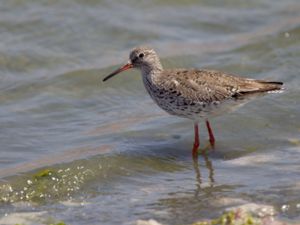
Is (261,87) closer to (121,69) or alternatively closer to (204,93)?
(204,93)

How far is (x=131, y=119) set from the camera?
10422 millimetres

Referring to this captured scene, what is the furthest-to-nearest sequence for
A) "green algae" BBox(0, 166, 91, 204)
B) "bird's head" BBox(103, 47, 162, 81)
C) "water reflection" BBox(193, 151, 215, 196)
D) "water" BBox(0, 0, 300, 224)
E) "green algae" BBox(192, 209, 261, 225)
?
1. "bird's head" BBox(103, 47, 162, 81)
2. "water reflection" BBox(193, 151, 215, 196)
3. "green algae" BBox(0, 166, 91, 204)
4. "water" BBox(0, 0, 300, 224)
5. "green algae" BBox(192, 209, 261, 225)

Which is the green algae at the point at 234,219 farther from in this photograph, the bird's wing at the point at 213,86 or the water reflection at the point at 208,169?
the bird's wing at the point at 213,86

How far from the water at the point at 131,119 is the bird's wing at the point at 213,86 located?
636 millimetres

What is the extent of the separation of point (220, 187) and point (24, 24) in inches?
247

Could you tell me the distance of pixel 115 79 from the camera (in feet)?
38.7

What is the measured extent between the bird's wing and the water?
0.64 metres

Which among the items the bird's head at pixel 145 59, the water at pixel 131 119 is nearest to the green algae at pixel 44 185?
the water at pixel 131 119

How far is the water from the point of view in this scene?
7.77 meters

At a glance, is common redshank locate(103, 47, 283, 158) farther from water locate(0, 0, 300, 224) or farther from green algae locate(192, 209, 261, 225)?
green algae locate(192, 209, 261, 225)

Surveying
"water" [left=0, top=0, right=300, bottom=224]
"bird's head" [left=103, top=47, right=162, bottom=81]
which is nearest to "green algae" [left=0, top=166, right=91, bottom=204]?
"water" [left=0, top=0, right=300, bottom=224]

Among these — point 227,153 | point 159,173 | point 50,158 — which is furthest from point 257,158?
point 50,158

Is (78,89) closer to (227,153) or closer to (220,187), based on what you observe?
(227,153)

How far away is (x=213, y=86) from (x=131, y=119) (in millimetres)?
1449
